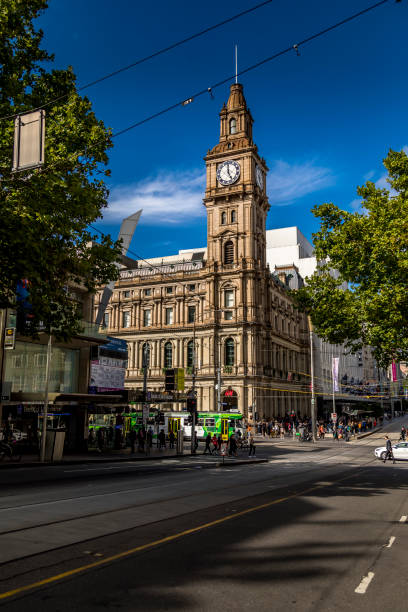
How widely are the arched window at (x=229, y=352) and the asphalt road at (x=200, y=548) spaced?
51.7 m

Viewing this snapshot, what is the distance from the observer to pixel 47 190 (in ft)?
49.4

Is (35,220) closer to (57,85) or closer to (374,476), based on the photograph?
(57,85)

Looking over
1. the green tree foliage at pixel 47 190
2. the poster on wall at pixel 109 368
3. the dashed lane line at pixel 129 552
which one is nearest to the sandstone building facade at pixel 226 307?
the poster on wall at pixel 109 368

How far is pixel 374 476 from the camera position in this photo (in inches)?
820

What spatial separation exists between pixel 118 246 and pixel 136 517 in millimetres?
11956

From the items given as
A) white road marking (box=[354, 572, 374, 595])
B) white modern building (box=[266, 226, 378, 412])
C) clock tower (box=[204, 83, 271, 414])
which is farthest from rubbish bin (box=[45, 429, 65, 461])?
white modern building (box=[266, 226, 378, 412])

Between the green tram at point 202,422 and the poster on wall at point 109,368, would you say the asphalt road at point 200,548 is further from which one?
the green tram at point 202,422

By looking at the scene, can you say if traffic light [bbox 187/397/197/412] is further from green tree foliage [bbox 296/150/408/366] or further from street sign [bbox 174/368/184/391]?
green tree foliage [bbox 296/150/408/366]

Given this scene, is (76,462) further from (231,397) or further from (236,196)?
(236,196)

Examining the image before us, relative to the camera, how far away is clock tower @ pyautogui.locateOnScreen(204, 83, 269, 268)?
230 feet

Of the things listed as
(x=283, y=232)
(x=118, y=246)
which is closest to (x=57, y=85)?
(x=118, y=246)

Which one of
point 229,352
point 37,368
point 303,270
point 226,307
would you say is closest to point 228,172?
point 226,307

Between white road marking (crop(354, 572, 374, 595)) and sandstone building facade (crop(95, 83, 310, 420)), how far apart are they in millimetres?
57831

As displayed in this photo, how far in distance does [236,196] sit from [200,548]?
66.9 meters
